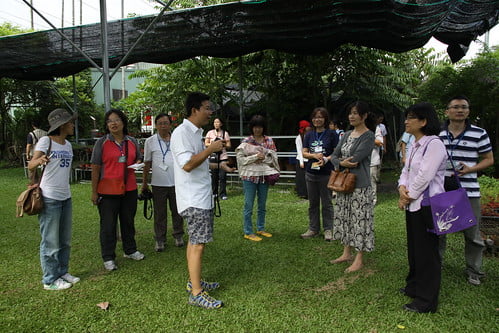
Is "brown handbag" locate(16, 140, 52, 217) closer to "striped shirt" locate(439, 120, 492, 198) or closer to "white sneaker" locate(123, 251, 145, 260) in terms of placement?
"white sneaker" locate(123, 251, 145, 260)

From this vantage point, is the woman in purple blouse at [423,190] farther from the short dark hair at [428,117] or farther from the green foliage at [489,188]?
the green foliage at [489,188]

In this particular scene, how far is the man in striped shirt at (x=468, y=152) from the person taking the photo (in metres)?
3.32

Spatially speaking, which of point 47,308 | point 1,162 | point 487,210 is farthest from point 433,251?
point 1,162

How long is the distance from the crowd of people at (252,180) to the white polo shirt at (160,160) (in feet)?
0.04

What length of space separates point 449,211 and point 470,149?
894 mm

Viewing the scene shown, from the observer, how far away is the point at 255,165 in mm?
4941

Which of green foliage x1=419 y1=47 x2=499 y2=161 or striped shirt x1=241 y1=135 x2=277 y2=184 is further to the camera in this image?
green foliage x1=419 y1=47 x2=499 y2=161

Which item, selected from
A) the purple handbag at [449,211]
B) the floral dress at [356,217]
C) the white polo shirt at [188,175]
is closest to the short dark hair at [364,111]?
the floral dress at [356,217]

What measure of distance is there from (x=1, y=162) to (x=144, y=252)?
15371 millimetres

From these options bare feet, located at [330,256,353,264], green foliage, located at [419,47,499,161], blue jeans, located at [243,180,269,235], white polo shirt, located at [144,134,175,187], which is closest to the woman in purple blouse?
bare feet, located at [330,256,353,264]

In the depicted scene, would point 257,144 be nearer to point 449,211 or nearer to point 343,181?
point 343,181

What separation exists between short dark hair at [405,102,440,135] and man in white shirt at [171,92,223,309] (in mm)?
1679

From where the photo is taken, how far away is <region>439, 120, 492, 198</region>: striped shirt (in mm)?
3340

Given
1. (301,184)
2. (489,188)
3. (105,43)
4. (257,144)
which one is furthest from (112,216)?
(489,188)
